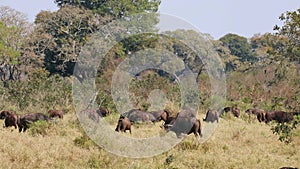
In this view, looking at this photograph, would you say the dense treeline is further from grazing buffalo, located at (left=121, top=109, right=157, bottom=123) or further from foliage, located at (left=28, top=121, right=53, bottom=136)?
foliage, located at (left=28, top=121, right=53, bottom=136)

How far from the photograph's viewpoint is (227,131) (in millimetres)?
14062

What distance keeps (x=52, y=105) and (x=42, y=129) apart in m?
8.21

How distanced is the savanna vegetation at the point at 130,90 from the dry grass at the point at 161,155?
23 millimetres

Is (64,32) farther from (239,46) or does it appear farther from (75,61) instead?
(239,46)

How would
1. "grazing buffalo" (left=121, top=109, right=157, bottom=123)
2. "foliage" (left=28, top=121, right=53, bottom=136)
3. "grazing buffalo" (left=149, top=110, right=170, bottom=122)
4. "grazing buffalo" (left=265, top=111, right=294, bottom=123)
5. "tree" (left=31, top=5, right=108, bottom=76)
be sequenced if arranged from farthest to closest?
"tree" (left=31, top=5, right=108, bottom=76) → "grazing buffalo" (left=265, top=111, right=294, bottom=123) → "grazing buffalo" (left=149, top=110, right=170, bottom=122) → "grazing buffalo" (left=121, top=109, right=157, bottom=123) → "foliage" (left=28, top=121, right=53, bottom=136)

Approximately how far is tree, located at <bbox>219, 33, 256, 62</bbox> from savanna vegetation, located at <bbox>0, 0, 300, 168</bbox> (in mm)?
8639

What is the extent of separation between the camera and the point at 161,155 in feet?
32.2

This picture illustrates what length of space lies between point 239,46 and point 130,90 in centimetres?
3150

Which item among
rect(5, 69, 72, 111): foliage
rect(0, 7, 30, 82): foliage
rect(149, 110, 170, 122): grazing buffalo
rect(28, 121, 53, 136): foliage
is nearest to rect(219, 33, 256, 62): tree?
rect(0, 7, 30, 82): foliage

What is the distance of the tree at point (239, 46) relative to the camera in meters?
50.6

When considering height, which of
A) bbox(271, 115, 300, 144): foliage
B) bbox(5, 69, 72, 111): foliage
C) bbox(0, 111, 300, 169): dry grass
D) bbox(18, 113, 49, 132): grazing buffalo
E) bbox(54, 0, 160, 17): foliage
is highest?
bbox(54, 0, 160, 17): foliage

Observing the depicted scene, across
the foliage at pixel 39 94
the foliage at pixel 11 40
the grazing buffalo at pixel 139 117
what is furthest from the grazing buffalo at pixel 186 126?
the foliage at pixel 11 40

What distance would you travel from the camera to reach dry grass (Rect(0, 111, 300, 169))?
8.55 m

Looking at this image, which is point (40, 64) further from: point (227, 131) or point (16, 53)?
point (227, 131)
